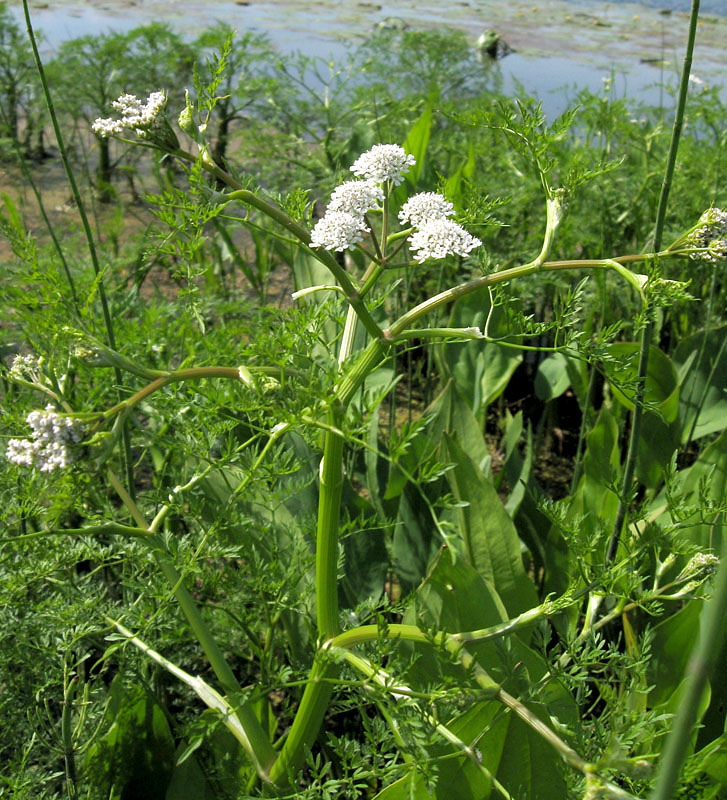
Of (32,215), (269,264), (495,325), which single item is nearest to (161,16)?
(32,215)

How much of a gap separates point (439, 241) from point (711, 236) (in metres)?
0.26

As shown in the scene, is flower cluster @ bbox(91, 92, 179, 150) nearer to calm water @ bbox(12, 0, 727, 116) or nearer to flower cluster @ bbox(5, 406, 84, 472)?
flower cluster @ bbox(5, 406, 84, 472)

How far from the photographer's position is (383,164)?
712mm

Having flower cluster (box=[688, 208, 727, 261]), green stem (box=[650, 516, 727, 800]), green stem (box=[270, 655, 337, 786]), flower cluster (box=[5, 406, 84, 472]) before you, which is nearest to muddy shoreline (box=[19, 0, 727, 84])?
flower cluster (box=[688, 208, 727, 261])

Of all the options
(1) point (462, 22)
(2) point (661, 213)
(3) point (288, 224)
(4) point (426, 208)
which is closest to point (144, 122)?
(3) point (288, 224)

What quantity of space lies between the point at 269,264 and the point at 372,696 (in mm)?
1798

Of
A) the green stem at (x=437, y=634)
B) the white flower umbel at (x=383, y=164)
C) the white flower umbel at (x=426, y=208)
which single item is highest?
the white flower umbel at (x=383, y=164)

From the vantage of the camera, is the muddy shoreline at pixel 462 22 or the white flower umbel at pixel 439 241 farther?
the muddy shoreline at pixel 462 22

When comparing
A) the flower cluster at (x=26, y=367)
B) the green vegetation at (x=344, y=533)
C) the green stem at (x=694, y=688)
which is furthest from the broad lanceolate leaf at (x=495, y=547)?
the green stem at (x=694, y=688)

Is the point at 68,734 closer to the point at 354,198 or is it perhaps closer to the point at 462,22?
the point at 354,198

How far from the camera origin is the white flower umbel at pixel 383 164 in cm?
71

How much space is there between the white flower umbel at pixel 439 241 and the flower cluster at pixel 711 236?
0.21m

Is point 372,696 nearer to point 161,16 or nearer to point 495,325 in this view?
point 495,325

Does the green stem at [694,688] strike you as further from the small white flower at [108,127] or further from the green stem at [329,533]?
the small white flower at [108,127]
